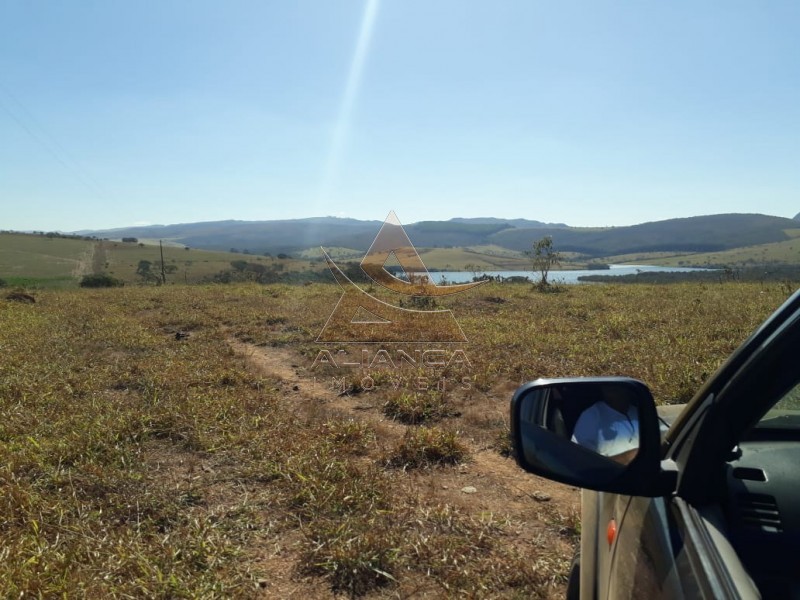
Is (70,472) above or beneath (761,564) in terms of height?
beneath

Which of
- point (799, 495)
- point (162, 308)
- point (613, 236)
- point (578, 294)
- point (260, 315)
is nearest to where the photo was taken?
point (799, 495)

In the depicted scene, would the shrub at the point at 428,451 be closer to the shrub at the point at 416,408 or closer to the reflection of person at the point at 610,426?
the shrub at the point at 416,408

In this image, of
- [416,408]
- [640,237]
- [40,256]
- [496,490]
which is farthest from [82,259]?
[640,237]

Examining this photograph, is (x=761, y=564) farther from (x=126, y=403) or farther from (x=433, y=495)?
(x=126, y=403)

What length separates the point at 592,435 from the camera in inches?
52.2

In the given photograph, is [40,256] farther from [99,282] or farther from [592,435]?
[592,435]

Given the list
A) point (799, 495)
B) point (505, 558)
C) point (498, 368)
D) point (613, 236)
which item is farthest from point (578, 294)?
point (613, 236)

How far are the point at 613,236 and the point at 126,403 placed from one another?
455 ft

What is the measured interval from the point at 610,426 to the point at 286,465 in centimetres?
301

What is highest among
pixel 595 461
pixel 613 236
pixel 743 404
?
pixel 613 236

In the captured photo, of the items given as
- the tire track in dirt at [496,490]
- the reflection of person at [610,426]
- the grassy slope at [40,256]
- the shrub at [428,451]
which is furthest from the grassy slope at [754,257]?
the grassy slope at [40,256]

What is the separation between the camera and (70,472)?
3.56 metres

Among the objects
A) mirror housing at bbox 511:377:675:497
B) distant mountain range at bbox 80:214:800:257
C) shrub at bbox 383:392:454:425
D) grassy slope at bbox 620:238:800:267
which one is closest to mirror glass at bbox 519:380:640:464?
mirror housing at bbox 511:377:675:497

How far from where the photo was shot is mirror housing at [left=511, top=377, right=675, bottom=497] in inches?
41.7
